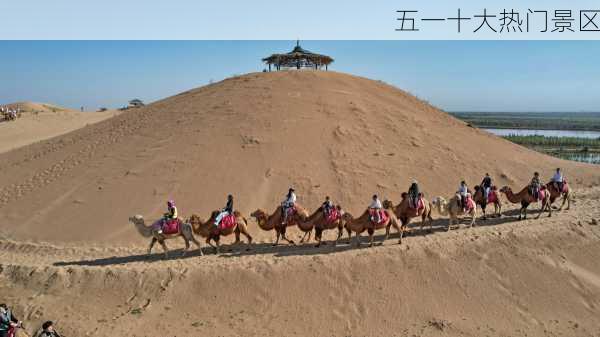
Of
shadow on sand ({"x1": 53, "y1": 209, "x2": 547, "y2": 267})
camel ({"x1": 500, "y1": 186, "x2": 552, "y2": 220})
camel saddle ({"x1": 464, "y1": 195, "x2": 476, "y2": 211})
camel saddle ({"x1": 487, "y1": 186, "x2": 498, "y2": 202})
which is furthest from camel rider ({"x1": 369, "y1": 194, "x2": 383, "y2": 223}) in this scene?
camel ({"x1": 500, "y1": 186, "x2": 552, "y2": 220})

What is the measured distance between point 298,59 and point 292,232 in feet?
53.4

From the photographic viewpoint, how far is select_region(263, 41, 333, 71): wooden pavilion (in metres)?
29.1

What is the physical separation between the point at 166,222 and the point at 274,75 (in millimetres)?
15973

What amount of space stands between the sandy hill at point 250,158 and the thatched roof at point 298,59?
220 cm

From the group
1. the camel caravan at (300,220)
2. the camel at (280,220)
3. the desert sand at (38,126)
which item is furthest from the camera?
the desert sand at (38,126)

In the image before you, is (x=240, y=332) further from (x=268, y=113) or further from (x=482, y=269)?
(x=268, y=113)

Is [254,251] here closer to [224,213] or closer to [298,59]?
[224,213]

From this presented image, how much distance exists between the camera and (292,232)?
52.5ft

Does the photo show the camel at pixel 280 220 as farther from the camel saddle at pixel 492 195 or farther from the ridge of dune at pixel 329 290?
the camel saddle at pixel 492 195

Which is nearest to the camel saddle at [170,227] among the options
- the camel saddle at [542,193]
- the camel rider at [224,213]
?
the camel rider at [224,213]

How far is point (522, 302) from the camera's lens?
12.0m

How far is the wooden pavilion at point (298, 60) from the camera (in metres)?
29.1

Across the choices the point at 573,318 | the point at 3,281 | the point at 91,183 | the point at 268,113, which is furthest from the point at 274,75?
the point at 573,318

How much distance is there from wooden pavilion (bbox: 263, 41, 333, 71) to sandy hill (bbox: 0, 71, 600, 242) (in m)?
2.21
